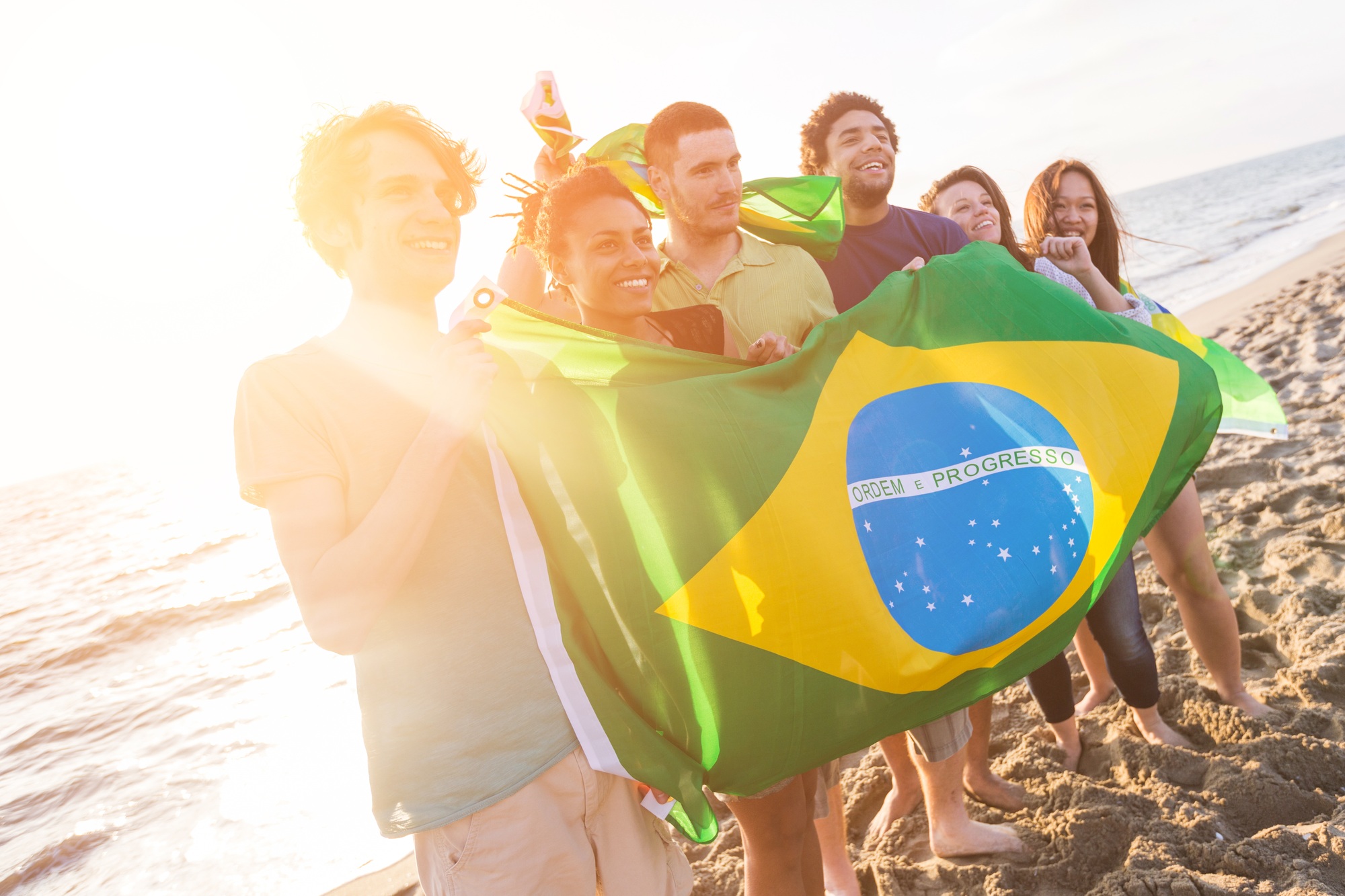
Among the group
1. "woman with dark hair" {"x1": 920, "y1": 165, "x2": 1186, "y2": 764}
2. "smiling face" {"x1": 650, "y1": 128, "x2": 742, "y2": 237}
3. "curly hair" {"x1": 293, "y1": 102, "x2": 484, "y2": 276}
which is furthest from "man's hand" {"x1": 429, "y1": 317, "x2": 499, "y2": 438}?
"woman with dark hair" {"x1": 920, "y1": 165, "x2": 1186, "y2": 764}

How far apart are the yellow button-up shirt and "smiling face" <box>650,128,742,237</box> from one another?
4.9 inches

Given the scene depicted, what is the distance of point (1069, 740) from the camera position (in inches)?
116

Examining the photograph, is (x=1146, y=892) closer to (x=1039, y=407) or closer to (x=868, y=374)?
(x=1039, y=407)

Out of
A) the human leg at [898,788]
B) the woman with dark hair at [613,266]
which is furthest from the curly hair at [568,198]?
the human leg at [898,788]

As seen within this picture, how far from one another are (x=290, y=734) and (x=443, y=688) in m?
4.47

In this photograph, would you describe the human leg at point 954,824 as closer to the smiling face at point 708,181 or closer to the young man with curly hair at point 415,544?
the young man with curly hair at point 415,544

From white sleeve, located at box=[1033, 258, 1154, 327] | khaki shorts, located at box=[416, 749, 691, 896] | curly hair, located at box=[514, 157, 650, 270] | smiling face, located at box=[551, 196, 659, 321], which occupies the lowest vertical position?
khaki shorts, located at box=[416, 749, 691, 896]

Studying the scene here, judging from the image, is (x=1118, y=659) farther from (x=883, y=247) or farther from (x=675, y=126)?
(x=675, y=126)

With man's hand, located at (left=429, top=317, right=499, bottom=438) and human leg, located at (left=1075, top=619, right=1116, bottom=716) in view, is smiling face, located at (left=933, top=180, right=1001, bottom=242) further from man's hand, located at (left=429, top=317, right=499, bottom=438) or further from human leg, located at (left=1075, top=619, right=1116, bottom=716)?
man's hand, located at (left=429, top=317, right=499, bottom=438)

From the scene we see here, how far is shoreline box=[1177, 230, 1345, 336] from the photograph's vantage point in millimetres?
9578

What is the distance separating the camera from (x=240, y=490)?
1341 mm

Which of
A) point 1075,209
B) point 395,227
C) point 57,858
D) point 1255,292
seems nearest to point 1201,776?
point 1075,209

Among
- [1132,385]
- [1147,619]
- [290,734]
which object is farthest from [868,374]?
[290,734]

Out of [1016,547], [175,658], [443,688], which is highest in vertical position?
[443,688]
